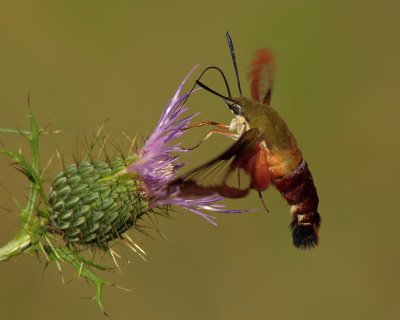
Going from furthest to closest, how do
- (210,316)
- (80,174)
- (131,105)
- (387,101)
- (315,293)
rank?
1. (387,101)
2. (131,105)
3. (315,293)
4. (210,316)
5. (80,174)

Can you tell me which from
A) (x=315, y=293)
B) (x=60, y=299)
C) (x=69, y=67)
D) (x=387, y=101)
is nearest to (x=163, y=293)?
(x=60, y=299)

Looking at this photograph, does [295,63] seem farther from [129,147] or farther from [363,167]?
[129,147]

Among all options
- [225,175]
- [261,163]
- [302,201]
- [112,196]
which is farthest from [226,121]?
[225,175]

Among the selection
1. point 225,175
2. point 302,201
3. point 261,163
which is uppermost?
point 225,175

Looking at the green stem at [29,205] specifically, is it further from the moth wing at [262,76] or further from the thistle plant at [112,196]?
the moth wing at [262,76]

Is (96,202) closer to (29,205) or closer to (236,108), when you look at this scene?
(29,205)

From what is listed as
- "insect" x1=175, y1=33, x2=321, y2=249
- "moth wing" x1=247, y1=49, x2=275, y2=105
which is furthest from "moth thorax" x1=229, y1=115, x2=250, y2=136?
"moth wing" x1=247, y1=49, x2=275, y2=105

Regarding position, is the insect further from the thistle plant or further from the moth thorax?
the thistle plant

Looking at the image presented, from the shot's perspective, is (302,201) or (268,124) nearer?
(268,124)
